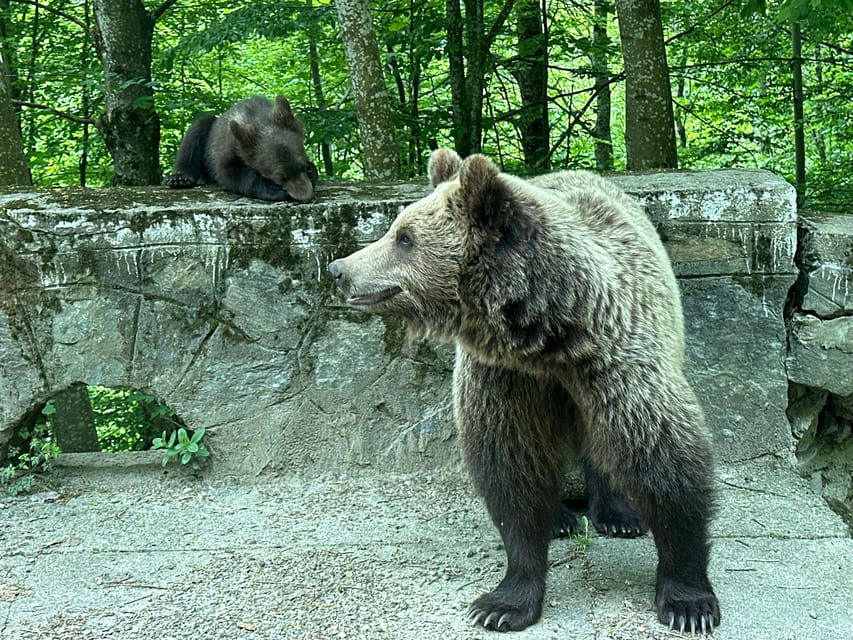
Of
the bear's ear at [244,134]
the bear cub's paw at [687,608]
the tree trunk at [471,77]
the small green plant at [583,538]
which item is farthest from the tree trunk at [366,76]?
the bear cub's paw at [687,608]

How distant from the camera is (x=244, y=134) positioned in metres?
5.59

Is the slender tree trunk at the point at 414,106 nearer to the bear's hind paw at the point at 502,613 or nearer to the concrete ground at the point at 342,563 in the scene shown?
the concrete ground at the point at 342,563

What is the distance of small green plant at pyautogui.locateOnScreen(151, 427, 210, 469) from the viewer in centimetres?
488

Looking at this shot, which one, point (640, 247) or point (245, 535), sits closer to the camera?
point (640, 247)

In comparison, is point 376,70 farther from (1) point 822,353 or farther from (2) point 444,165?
(1) point 822,353

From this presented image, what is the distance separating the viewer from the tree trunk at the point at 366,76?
5.77 m

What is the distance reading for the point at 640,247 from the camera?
12.0 feet

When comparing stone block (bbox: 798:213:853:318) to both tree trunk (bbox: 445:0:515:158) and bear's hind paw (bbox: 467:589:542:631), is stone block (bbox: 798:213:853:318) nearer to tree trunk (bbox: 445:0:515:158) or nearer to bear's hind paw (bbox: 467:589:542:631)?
bear's hind paw (bbox: 467:589:542:631)

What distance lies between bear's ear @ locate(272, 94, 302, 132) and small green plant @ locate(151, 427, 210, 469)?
2219 mm

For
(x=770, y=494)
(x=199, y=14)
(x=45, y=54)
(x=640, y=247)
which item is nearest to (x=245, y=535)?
(x=640, y=247)

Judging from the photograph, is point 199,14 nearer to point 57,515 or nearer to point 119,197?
point 119,197

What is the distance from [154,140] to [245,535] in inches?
167

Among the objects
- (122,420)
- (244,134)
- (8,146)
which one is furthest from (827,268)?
(122,420)

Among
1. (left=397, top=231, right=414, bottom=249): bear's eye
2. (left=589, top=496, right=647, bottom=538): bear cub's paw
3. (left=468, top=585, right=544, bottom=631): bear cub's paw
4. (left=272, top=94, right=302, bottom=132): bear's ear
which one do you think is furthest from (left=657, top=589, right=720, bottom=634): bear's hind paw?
(left=272, top=94, right=302, bottom=132): bear's ear
